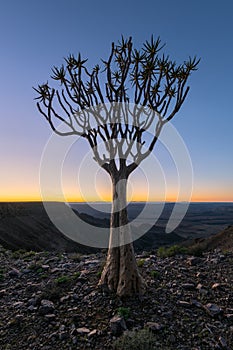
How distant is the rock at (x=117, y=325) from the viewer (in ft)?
20.3

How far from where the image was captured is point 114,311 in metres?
6.92

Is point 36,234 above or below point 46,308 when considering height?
below

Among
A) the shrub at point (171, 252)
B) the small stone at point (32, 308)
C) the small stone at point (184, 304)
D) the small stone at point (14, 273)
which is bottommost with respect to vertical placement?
the small stone at point (32, 308)

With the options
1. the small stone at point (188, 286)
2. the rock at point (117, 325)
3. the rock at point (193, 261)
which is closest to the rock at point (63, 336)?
the rock at point (117, 325)

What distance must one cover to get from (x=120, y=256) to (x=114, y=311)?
159 cm

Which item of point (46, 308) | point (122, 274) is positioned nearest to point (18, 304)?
point (46, 308)

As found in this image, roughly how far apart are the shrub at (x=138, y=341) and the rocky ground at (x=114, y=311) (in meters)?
0.14

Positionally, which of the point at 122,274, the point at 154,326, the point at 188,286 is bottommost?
the point at 154,326

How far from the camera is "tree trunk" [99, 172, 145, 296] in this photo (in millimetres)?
7656

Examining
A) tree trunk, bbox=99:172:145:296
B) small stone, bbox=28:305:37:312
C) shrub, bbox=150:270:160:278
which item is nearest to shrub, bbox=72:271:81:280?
tree trunk, bbox=99:172:145:296

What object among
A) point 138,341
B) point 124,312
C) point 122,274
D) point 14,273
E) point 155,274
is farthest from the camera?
point 14,273

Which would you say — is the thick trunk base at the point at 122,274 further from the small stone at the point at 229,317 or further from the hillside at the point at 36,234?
the hillside at the point at 36,234

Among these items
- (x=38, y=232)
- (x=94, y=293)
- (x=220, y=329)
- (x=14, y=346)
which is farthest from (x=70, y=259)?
(x=38, y=232)

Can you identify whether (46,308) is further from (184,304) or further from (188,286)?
(188,286)
